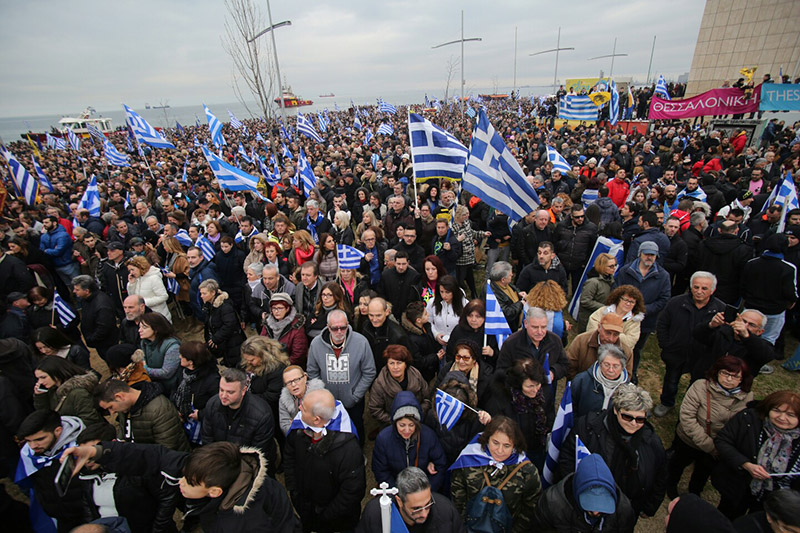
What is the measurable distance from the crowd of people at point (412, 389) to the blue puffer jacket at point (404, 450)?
2cm

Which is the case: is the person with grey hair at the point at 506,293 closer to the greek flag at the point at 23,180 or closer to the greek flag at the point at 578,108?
the greek flag at the point at 23,180

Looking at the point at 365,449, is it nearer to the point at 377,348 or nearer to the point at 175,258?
the point at 377,348

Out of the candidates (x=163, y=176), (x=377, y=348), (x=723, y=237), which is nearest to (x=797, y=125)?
(x=723, y=237)

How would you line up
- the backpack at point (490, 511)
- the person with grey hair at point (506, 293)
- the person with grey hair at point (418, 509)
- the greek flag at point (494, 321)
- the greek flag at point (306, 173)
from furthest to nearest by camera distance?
the greek flag at point (306, 173) < the person with grey hair at point (506, 293) < the greek flag at point (494, 321) < the backpack at point (490, 511) < the person with grey hair at point (418, 509)

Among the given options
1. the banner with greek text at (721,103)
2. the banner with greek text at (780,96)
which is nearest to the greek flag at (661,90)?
the banner with greek text at (721,103)

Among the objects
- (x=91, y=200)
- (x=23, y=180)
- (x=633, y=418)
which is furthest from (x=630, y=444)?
(x=23, y=180)

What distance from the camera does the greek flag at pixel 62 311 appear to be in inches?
211

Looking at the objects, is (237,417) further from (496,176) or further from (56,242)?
(56,242)

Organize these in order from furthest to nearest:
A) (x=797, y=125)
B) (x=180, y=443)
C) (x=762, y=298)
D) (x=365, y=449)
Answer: (x=797, y=125) → (x=762, y=298) → (x=365, y=449) → (x=180, y=443)

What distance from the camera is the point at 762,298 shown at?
5324mm

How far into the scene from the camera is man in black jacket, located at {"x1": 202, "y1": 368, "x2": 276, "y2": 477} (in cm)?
329

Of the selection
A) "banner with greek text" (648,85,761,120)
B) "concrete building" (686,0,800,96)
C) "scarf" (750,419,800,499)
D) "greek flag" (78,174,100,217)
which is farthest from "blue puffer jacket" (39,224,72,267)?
"concrete building" (686,0,800,96)

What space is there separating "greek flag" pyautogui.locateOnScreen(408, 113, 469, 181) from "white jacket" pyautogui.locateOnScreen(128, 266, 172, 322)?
464 centimetres

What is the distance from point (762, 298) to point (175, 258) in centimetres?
929
